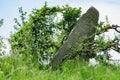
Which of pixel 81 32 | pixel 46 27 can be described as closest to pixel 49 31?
pixel 46 27

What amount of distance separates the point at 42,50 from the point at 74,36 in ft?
5.23

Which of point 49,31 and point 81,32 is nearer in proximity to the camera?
point 81,32

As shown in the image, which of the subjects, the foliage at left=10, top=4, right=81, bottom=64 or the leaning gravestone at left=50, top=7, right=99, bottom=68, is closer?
the leaning gravestone at left=50, top=7, right=99, bottom=68

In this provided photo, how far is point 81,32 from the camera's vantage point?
11773 mm

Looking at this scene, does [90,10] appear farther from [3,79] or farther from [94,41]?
[3,79]

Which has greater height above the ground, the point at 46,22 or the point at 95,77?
the point at 46,22

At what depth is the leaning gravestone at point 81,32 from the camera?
441 inches

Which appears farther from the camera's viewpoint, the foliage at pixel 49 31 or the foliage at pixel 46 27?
the foliage at pixel 46 27

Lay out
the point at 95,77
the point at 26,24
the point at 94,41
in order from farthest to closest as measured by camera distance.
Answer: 1. the point at 26,24
2. the point at 94,41
3. the point at 95,77

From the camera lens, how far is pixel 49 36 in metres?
14.1

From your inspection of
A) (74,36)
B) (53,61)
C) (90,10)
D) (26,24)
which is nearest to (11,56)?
(53,61)

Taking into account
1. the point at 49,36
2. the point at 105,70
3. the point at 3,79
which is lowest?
the point at 105,70

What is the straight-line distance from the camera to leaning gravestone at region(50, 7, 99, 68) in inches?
441

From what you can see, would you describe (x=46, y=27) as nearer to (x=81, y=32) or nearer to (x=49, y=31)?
(x=49, y=31)
